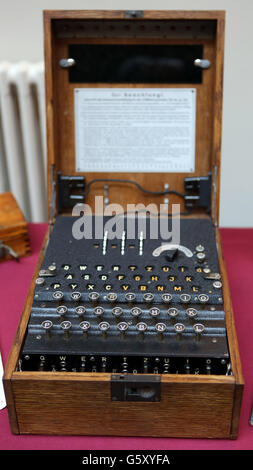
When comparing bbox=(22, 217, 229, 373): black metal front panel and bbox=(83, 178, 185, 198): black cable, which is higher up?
bbox=(83, 178, 185, 198): black cable

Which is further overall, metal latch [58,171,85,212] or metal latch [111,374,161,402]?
metal latch [58,171,85,212]

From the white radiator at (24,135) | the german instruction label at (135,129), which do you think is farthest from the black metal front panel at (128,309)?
the white radiator at (24,135)

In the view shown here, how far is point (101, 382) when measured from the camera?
115 cm

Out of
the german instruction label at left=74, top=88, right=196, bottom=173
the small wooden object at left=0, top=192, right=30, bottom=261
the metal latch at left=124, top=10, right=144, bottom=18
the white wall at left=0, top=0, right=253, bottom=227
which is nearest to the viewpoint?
the metal latch at left=124, top=10, right=144, bottom=18

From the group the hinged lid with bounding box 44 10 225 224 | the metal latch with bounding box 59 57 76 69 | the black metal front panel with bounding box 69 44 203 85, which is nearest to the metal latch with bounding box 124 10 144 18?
the hinged lid with bounding box 44 10 225 224

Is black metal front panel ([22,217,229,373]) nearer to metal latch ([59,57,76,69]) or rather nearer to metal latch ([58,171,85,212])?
metal latch ([58,171,85,212])

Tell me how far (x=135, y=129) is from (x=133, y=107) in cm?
7

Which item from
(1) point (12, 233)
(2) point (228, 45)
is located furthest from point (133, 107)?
(2) point (228, 45)

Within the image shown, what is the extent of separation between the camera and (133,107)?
1765 millimetres

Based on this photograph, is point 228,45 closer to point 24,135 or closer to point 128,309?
point 24,135

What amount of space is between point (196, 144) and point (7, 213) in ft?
2.39

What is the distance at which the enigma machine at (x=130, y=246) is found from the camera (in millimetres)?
1185

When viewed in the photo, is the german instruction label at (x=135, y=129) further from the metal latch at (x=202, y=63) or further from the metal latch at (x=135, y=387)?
the metal latch at (x=135, y=387)

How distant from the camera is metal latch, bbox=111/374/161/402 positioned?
1147mm
